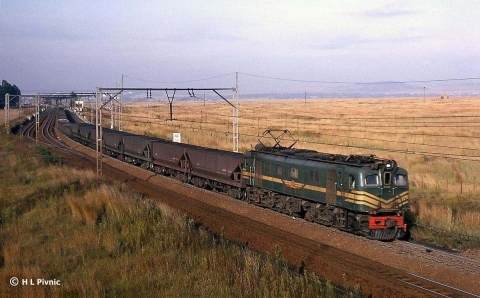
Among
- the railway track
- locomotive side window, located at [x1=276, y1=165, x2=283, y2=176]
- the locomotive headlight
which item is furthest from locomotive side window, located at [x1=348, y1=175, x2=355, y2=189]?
locomotive side window, located at [x1=276, y1=165, x2=283, y2=176]

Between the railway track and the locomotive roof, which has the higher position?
the locomotive roof

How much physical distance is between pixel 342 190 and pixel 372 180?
1.36 m

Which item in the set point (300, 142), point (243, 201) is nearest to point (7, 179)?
point (243, 201)

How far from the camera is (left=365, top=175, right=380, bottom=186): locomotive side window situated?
20469 millimetres

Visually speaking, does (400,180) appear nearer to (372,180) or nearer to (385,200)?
(385,200)

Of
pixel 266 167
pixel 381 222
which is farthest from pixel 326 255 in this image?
pixel 266 167

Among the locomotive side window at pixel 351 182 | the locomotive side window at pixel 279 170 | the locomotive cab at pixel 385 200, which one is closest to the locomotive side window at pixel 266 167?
the locomotive side window at pixel 279 170

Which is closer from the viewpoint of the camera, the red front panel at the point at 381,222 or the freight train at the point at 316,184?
the red front panel at the point at 381,222

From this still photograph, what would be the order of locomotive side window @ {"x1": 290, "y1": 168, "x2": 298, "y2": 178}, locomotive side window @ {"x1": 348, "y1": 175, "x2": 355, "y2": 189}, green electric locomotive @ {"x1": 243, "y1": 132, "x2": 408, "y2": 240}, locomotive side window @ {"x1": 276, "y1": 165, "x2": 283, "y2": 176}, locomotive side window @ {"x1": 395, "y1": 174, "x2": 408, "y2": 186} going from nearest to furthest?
green electric locomotive @ {"x1": 243, "y1": 132, "x2": 408, "y2": 240}
locomotive side window @ {"x1": 348, "y1": 175, "x2": 355, "y2": 189}
locomotive side window @ {"x1": 395, "y1": 174, "x2": 408, "y2": 186}
locomotive side window @ {"x1": 290, "y1": 168, "x2": 298, "y2": 178}
locomotive side window @ {"x1": 276, "y1": 165, "x2": 283, "y2": 176}

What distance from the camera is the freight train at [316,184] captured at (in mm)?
20453

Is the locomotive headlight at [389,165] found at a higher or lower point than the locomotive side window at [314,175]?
higher

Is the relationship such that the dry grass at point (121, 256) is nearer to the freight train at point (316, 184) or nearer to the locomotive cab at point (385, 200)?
the locomotive cab at point (385, 200)

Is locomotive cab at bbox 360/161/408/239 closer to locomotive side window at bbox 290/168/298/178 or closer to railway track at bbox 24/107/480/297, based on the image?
railway track at bbox 24/107/480/297

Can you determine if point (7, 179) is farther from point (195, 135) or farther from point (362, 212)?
point (195, 135)
